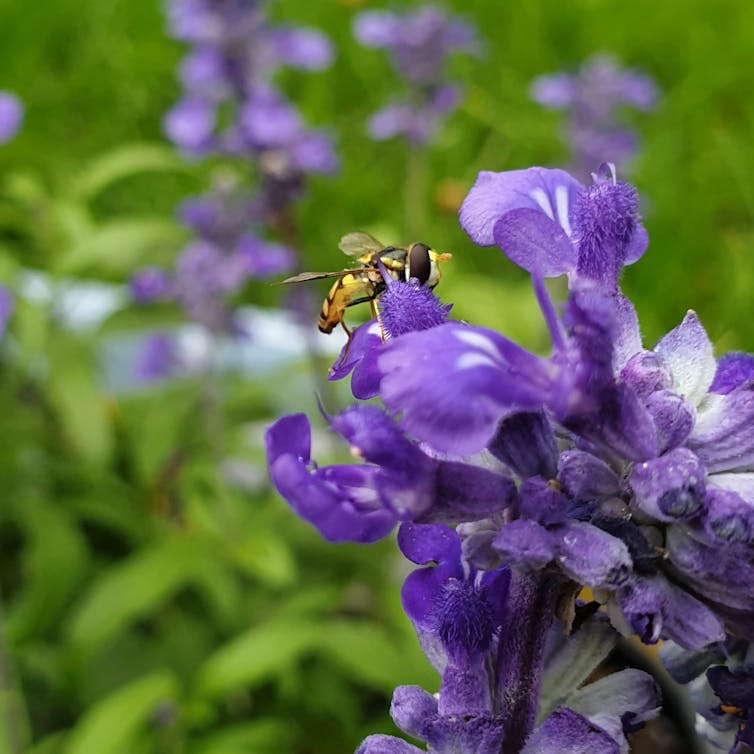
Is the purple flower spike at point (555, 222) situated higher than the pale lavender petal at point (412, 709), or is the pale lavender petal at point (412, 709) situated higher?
the purple flower spike at point (555, 222)

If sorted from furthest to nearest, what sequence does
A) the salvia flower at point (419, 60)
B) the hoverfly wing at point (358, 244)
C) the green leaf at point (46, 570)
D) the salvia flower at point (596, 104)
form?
1. the salvia flower at point (596, 104)
2. the salvia flower at point (419, 60)
3. the green leaf at point (46, 570)
4. the hoverfly wing at point (358, 244)

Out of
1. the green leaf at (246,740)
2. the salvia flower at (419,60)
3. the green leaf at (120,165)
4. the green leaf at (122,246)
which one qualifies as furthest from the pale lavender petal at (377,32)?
the green leaf at (246,740)

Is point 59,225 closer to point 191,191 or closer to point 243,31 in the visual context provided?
point 243,31

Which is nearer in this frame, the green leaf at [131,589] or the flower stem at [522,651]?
the flower stem at [522,651]

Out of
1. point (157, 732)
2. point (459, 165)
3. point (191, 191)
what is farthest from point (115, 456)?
point (459, 165)

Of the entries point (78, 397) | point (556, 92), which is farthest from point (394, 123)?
point (78, 397)

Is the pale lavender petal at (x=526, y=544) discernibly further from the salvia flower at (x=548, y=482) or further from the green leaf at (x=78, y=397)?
the green leaf at (x=78, y=397)

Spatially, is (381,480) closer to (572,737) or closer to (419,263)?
(572,737)
